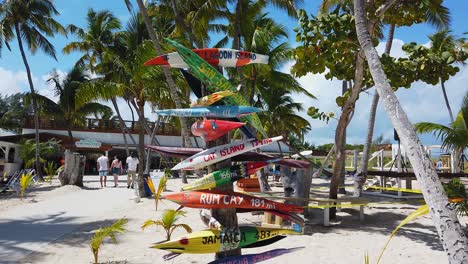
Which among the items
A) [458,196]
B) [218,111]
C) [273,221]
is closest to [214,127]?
[218,111]

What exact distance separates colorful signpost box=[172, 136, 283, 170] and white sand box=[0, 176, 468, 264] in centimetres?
235

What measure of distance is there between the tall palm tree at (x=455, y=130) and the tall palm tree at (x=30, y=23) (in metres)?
17.8

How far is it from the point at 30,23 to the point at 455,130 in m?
20.9

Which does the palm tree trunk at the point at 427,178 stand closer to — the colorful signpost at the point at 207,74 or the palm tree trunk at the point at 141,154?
the colorful signpost at the point at 207,74

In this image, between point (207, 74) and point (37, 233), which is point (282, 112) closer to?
point (37, 233)

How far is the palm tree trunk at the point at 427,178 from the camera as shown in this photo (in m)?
2.98

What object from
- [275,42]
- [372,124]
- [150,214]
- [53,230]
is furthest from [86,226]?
[275,42]

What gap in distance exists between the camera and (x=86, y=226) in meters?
8.42

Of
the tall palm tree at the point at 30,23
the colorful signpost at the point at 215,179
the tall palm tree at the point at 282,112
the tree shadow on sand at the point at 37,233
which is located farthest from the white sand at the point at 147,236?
the tall palm tree at the point at 282,112

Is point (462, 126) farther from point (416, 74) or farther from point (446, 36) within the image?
point (446, 36)

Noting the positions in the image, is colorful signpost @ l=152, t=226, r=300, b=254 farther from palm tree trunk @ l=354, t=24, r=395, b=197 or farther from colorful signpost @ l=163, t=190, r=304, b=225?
palm tree trunk @ l=354, t=24, r=395, b=197

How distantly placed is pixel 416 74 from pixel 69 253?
642cm

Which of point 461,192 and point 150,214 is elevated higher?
point 461,192

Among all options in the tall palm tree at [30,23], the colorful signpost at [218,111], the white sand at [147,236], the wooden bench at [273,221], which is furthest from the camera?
the tall palm tree at [30,23]
